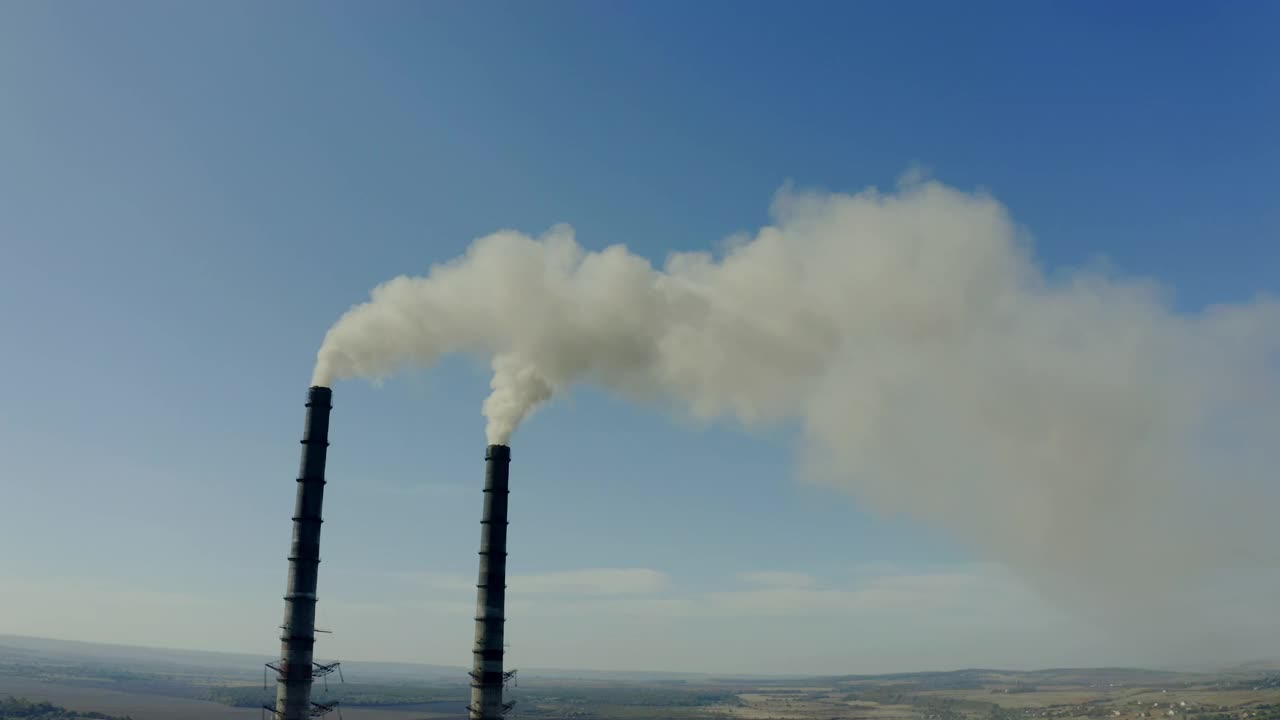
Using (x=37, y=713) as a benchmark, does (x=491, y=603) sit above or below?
above

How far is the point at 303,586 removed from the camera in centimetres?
3225

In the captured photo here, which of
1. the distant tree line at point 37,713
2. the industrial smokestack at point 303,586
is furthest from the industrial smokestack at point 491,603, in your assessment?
the distant tree line at point 37,713

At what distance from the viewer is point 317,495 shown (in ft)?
110

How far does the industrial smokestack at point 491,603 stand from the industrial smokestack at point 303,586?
5919 mm

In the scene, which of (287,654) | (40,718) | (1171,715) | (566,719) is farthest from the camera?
(566,719)

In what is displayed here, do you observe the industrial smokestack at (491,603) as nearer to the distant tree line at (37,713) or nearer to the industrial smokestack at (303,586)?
the industrial smokestack at (303,586)

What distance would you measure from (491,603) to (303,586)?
6731 mm

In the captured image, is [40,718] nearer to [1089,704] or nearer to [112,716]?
[112,716]

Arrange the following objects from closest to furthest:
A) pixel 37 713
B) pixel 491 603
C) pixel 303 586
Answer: pixel 303 586 → pixel 491 603 → pixel 37 713

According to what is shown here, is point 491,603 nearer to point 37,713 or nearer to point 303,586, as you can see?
point 303,586

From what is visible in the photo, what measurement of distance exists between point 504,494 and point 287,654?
9.42 m

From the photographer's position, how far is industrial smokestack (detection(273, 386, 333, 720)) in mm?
31719

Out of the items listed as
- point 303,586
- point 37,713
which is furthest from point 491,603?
point 37,713

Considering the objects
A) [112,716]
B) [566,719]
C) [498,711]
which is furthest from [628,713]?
[498,711]
